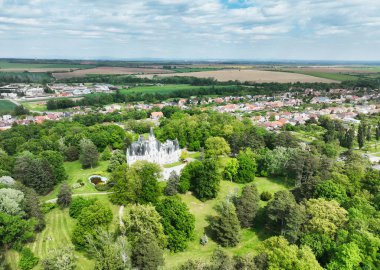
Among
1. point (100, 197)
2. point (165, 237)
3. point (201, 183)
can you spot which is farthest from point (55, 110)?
point (165, 237)

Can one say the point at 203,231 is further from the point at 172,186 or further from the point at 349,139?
the point at 349,139

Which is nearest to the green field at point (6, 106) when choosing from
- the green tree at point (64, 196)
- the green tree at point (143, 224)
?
the green tree at point (64, 196)

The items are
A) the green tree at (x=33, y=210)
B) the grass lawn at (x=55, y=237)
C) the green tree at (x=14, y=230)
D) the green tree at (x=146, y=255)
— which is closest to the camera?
the green tree at (x=146, y=255)

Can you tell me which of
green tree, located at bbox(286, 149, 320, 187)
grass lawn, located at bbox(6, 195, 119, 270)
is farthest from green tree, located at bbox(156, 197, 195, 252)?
green tree, located at bbox(286, 149, 320, 187)

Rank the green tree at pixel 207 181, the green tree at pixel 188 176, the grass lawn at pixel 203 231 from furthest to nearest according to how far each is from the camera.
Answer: the green tree at pixel 188 176, the green tree at pixel 207 181, the grass lawn at pixel 203 231

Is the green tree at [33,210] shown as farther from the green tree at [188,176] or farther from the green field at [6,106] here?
the green field at [6,106]
